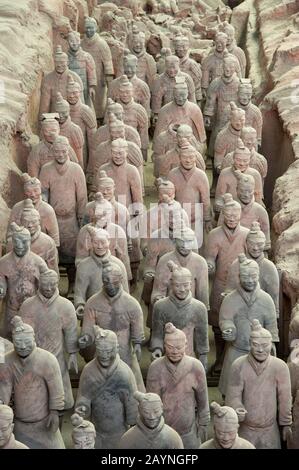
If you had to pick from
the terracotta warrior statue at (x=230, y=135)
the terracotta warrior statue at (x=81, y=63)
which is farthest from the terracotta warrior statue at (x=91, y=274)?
the terracotta warrior statue at (x=81, y=63)

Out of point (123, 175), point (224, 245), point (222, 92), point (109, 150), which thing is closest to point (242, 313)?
point (224, 245)

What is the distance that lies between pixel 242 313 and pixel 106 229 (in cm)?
146

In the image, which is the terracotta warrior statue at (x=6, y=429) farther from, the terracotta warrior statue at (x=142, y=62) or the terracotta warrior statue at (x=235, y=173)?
the terracotta warrior statue at (x=142, y=62)

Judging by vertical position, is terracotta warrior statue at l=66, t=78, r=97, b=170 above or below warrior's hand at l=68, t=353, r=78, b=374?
above

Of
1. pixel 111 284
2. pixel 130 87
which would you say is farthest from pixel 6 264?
pixel 130 87

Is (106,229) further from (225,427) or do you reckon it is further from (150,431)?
(225,427)

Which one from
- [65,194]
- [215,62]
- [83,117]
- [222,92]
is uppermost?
[215,62]

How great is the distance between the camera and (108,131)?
13.0m

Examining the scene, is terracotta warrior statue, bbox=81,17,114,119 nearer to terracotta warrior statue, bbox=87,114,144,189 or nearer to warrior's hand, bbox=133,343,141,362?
terracotta warrior statue, bbox=87,114,144,189

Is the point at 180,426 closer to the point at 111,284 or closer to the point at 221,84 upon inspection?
the point at 111,284

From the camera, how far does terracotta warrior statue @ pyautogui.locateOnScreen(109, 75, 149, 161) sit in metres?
13.5

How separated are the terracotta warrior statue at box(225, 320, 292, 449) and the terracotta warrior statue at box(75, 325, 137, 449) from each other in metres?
0.65

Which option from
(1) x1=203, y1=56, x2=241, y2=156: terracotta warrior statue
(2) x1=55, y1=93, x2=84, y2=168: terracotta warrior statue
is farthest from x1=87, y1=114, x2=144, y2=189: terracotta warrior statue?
(1) x1=203, y1=56, x2=241, y2=156: terracotta warrior statue

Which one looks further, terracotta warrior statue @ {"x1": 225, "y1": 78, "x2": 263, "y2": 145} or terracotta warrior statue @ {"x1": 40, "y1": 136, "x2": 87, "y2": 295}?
terracotta warrior statue @ {"x1": 225, "y1": 78, "x2": 263, "y2": 145}
